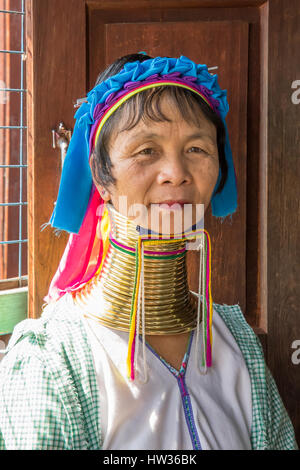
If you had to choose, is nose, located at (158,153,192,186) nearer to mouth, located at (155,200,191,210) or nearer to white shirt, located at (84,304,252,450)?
mouth, located at (155,200,191,210)

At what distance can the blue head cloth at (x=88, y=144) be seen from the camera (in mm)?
1154

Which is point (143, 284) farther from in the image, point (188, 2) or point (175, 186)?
point (188, 2)

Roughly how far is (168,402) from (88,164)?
0.67 m

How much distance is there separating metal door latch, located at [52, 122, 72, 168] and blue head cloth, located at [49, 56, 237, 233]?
40 cm

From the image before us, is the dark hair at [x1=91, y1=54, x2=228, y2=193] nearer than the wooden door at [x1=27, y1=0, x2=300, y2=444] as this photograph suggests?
Yes

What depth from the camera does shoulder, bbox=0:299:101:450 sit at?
1.02m

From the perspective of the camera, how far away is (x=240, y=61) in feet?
5.77

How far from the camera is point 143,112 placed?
3.69 ft

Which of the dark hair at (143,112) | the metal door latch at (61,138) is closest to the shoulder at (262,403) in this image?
the dark hair at (143,112)

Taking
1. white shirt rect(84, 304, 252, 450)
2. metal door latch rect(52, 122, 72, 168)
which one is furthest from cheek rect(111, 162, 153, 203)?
metal door latch rect(52, 122, 72, 168)

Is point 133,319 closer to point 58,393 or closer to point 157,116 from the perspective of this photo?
point 58,393
